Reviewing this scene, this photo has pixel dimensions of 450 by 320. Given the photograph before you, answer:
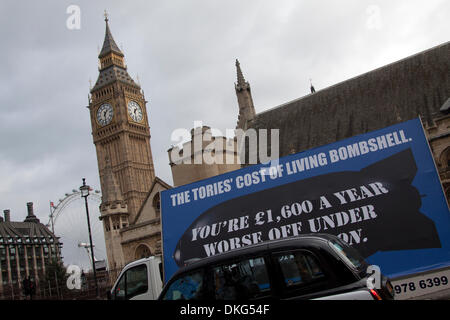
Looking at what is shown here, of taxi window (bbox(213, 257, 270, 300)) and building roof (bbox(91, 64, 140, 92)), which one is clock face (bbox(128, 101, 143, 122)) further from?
taxi window (bbox(213, 257, 270, 300))

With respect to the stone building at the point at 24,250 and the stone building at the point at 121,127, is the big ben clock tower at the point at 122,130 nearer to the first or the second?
the stone building at the point at 121,127

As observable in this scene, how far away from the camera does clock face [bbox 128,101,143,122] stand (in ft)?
283

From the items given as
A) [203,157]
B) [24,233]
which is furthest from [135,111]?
[203,157]

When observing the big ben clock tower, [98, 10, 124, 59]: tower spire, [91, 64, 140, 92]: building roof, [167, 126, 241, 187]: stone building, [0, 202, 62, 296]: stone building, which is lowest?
[167, 126, 241, 187]: stone building

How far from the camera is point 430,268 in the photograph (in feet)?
25.4

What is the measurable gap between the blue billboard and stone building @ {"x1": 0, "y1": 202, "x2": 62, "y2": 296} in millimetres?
92253

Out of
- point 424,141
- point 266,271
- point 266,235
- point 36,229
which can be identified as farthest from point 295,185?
point 36,229

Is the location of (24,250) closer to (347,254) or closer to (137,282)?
(137,282)

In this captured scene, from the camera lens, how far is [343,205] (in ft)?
29.1

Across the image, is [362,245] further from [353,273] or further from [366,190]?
[353,273]

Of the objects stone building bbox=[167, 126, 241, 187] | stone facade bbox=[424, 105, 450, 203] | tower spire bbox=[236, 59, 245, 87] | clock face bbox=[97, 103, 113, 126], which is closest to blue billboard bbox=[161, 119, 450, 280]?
stone facade bbox=[424, 105, 450, 203]

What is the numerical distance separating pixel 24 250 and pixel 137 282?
Answer: 106704mm

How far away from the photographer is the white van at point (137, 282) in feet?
31.7
